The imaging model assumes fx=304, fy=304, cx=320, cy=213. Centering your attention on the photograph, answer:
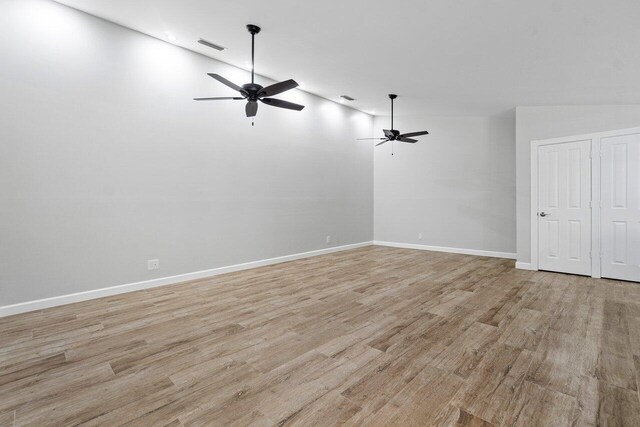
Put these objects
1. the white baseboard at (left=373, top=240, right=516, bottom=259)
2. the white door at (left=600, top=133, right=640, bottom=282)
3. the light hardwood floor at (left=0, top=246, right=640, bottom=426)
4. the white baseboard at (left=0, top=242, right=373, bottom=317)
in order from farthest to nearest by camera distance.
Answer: the white baseboard at (left=373, top=240, right=516, bottom=259) < the white door at (left=600, top=133, right=640, bottom=282) < the white baseboard at (left=0, top=242, right=373, bottom=317) < the light hardwood floor at (left=0, top=246, right=640, bottom=426)

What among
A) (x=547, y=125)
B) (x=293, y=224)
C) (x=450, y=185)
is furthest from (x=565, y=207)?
(x=293, y=224)

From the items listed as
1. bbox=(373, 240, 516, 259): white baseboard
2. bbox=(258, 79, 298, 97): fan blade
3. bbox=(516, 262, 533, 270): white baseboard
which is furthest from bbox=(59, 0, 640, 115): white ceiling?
bbox=(373, 240, 516, 259): white baseboard

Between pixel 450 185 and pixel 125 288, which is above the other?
pixel 450 185

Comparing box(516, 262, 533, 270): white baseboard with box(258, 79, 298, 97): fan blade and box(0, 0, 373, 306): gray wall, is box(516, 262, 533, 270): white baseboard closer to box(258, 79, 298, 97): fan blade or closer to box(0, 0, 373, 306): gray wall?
box(0, 0, 373, 306): gray wall

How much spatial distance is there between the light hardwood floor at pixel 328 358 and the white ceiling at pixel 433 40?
9.66ft

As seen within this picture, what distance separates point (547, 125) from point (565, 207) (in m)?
1.46

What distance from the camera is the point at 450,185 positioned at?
7250 millimetres

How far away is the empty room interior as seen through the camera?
6.54 feet

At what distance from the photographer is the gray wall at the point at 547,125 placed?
4805mm

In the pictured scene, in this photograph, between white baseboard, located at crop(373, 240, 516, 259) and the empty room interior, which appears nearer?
the empty room interior

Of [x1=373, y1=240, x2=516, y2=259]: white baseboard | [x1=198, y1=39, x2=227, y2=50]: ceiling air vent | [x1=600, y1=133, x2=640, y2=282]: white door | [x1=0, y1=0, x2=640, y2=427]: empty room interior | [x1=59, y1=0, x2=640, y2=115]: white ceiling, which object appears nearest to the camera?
[x1=0, y1=0, x2=640, y2=427]: empty room interior

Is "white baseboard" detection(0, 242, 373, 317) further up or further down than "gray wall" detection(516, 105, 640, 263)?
further down

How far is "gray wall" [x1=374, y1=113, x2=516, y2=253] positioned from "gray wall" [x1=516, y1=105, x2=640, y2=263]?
955 mm

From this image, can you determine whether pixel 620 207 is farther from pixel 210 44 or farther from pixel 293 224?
pixel 210 44
